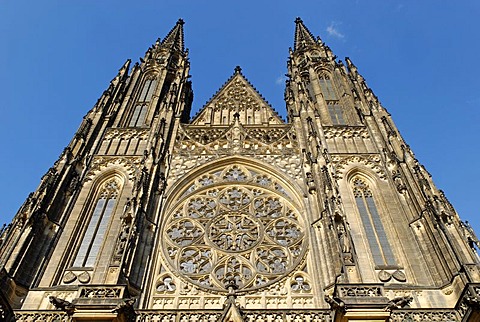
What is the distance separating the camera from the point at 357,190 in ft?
57.4

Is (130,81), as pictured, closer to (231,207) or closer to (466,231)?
(231,207)

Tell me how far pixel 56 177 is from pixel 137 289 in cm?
567

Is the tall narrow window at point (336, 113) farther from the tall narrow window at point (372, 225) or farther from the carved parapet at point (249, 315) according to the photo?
the carved parapet at point (249, 315)

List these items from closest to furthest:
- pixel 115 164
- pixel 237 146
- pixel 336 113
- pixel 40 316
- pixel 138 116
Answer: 1. pixel 40 316
2. pixel 115 164
3. pixel 237 146
4. pixel 336 113
5. pixel 138 116

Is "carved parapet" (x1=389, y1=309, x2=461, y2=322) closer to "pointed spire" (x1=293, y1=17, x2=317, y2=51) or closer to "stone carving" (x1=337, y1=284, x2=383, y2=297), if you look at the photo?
"stone carving" (x1=337, y1=284, x2=383, y2=297)

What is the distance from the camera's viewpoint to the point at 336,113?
21.9m

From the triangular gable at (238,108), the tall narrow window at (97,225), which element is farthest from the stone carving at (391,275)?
the triangular gable at (238,108)

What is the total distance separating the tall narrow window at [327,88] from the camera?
23.1 meters

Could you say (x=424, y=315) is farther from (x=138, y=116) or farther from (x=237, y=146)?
(x=138, y=116)

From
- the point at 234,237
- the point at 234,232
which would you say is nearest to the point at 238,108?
the point at 234,232

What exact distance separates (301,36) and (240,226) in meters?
19.6

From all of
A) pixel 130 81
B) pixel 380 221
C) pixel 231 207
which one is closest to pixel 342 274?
pixel 380 221

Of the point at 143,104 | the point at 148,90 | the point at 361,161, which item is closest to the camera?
the point at 361,161

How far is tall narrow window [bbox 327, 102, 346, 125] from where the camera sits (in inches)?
835
